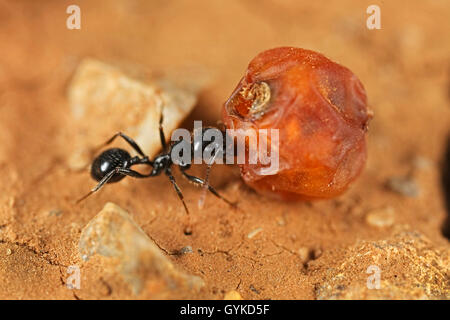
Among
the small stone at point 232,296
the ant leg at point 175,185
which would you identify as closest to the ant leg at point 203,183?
the ant leg at point 175,185

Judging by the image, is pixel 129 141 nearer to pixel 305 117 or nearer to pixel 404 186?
pixel 305 117

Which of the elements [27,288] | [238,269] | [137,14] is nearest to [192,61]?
[137,14]

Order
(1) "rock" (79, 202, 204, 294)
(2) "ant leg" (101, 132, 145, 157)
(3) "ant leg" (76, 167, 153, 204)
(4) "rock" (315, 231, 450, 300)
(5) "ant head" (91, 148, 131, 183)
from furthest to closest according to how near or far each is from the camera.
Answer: (2) "ant leg" (101, 132, 145, 157), (5) "ant head" (91, 148, 131, 183), (3) "ant leg" (76, 167, 153, 204), (4) "rock" (315, 231, 450, 300), (1) "rock" (79, 202, 204, 294)

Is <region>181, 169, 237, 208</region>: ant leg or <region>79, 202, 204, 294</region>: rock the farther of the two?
<region>181, 169, 237, 208</region>: ant leg

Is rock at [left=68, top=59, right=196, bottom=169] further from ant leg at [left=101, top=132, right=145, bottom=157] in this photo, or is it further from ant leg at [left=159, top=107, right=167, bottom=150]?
ant leg at [left=101, top=132, right=145, bottom=157]

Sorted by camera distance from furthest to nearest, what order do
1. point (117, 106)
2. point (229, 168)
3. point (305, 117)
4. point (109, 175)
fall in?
point (117, 106) → point (229, 168) → point (109, 175) → point (305, 117)

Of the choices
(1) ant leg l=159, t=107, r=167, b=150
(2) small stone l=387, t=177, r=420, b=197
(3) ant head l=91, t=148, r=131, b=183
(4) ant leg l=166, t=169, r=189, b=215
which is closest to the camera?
(4) ant leg l=166, t=169, r=189, b=215

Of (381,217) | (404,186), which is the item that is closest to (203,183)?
(381,217)

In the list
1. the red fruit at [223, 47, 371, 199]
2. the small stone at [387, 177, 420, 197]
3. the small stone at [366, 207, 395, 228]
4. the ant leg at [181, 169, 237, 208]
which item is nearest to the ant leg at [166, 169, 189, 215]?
the ant leg at [181, 169, 237, 208]
